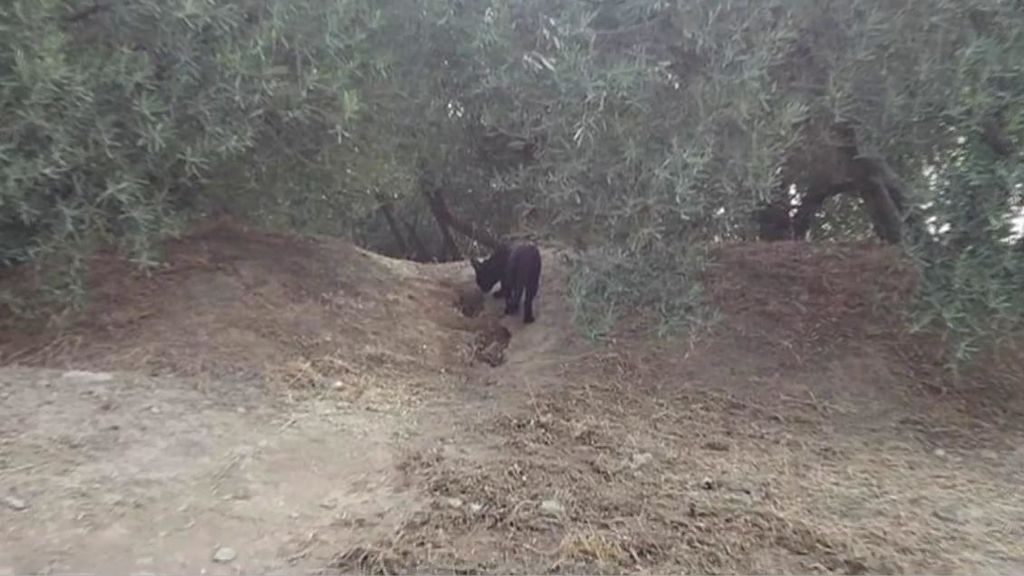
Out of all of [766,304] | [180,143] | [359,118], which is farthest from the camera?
[766,304]

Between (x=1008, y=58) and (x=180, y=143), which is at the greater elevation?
(x=1008, y=58)

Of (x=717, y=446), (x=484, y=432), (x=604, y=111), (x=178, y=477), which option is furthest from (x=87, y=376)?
(x=717, y=446)

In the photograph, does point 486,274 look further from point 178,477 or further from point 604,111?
point 178,477

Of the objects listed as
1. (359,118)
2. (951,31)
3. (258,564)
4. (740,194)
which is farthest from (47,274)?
(951,31)

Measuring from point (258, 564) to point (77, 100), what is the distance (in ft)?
6.92

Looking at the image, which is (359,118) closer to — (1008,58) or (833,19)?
(833,19)

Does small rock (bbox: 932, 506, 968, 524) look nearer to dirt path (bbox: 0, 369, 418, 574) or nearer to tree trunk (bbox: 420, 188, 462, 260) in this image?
dirt path (bbox: 0, 369, 418, 574)

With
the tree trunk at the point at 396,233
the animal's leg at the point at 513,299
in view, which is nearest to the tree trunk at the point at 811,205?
the animal's leg at the point at 513,299

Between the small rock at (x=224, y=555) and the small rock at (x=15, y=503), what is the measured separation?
74cm

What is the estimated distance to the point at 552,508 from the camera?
3402 millimetres

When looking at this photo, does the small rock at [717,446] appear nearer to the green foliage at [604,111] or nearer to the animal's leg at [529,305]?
the green foliage at [604,111]

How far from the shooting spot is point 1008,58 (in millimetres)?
3727

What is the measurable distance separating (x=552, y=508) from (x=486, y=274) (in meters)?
2.92

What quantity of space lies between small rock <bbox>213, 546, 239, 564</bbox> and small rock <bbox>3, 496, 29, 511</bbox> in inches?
29.1
